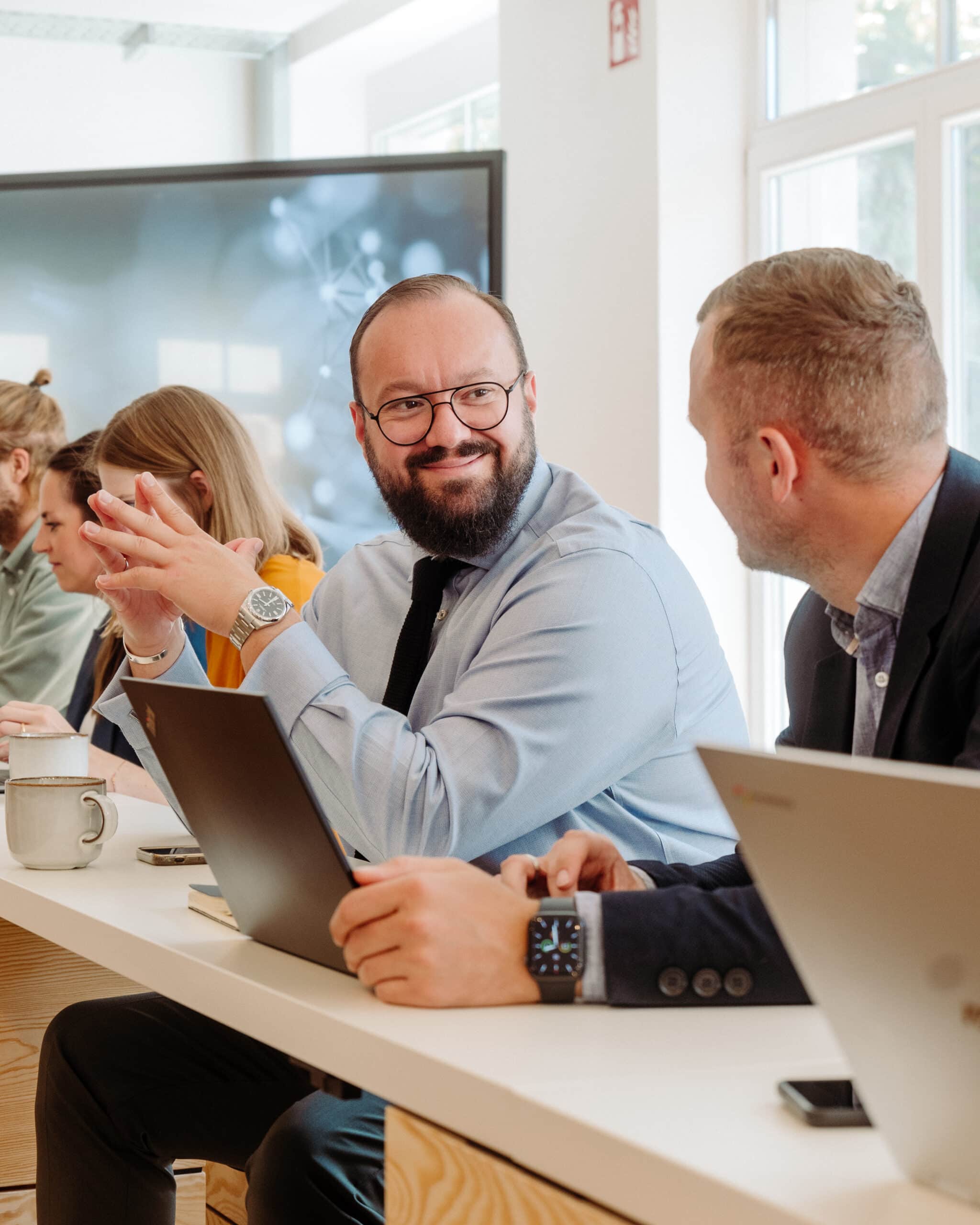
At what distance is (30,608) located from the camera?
355 cm

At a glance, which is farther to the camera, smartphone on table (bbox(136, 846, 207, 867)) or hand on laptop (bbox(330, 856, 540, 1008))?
smartphone on table (bbox(136, 846, 207, 867))

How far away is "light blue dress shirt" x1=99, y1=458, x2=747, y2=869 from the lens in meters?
1.36

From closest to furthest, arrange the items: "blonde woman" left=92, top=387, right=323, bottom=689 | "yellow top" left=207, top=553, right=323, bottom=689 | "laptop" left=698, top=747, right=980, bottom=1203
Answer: "laptop" left=698, top=747, right=980, bottom=1203 < "yellow top" left=207, top=553, right=323, bottom=689 < "blonde woman" left=92, top=387, right=323, bottom=689

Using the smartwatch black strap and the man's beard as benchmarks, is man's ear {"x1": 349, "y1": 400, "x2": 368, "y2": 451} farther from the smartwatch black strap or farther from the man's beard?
the smartwatch black strap

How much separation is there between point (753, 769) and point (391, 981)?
1.37ft

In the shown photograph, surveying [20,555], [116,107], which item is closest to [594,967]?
[20,555]

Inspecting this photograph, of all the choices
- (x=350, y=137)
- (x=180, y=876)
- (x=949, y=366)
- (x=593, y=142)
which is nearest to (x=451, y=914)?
(x=180, y=876)

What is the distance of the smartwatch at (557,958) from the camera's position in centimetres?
93

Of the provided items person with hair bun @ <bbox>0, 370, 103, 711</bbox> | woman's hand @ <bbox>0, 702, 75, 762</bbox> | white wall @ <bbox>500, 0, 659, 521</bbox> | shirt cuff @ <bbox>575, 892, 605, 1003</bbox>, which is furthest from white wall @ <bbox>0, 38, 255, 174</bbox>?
shirt cuff @ <bbox>575, 892, 605, 1003</bbox>

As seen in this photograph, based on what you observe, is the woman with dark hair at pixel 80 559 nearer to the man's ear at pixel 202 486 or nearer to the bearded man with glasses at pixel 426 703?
the man's ear at pixel 202 486

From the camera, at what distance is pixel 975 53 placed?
3305 mm

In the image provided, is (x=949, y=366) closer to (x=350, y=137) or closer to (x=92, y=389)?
(x=92, y=389)

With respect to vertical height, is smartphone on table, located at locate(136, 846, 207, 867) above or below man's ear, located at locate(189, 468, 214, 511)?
below

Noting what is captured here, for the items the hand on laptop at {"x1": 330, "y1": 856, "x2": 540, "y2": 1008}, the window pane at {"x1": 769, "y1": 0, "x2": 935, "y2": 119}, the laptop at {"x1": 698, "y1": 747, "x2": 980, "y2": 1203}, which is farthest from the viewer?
the window pane at {"x1": 769, "y1": 0, "x2": 935, "y2": 119}
